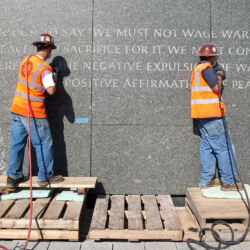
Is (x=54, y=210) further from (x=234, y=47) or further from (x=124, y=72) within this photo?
(x=234, y=47)

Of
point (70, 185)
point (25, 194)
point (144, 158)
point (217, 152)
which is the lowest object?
point (25, 194)

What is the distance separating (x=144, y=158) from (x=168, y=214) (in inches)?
39.3

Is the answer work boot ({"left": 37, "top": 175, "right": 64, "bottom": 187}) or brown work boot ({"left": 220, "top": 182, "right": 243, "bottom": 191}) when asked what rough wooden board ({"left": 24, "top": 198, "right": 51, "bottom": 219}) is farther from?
brown work boot ({"left": 220, "top": 182, "right": 243, "bottom": 191})

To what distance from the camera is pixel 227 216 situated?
2965 mm

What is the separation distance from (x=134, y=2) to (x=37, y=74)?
75.0 inches

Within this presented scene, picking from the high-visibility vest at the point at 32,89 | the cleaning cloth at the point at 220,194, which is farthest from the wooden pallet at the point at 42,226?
the cleaning cloth at the point at 220,194

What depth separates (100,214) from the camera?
319cm

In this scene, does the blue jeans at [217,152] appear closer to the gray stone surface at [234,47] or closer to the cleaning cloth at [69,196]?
the gray stone surface at [234,47]

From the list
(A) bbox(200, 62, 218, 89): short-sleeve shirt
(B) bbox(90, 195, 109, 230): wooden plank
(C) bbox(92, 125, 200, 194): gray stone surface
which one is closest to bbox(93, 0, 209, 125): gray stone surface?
(C) bbox(92, 125, 200, 194): gray stone surface

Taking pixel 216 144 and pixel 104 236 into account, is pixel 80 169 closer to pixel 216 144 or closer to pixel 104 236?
pixel 104 236

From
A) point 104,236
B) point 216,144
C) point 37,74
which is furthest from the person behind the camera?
point 216,144

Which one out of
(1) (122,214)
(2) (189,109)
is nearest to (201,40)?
(2) (189,109)

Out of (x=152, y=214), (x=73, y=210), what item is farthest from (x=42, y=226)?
(x=152, y=214)

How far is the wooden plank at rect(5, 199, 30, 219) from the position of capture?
9.46ft
